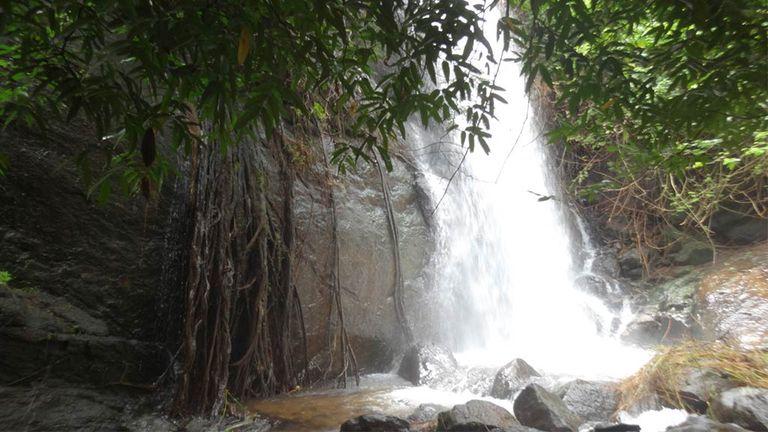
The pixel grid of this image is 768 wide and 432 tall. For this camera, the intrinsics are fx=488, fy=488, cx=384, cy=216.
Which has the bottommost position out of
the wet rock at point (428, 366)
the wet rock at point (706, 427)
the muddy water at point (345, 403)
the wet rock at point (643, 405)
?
the wet rock at point (706, 427)

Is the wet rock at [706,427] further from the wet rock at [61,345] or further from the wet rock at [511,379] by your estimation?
the wet rock at [61,345]

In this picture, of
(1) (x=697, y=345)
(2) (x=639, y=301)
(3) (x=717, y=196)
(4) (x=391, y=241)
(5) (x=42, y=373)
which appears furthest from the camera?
(2) (x=639, y=301)

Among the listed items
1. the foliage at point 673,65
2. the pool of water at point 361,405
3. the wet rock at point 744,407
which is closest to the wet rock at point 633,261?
the pool of water at point 361,405

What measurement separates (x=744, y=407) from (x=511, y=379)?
1.83 meters

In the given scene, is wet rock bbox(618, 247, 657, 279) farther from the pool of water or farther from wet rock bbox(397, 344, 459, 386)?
the pool of water

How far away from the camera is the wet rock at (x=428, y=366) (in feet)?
16.4

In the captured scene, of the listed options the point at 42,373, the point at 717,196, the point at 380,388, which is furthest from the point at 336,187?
the point at 717,196

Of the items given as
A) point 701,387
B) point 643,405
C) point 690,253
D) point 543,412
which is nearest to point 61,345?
point 543,412

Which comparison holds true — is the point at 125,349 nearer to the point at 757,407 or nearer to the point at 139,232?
the point at 139,232

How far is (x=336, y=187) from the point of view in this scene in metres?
5.69

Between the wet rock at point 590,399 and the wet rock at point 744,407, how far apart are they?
2.35 feet

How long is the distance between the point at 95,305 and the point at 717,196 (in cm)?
730

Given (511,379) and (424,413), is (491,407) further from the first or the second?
(511,379)

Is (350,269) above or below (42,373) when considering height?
above
